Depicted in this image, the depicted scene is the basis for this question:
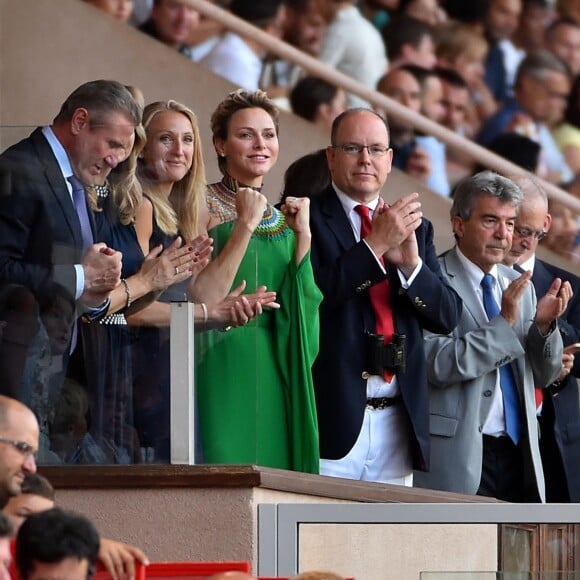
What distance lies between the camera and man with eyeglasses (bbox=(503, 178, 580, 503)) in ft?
22.0

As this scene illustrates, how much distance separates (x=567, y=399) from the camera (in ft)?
22.3

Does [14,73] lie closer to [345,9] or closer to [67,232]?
[345,9]

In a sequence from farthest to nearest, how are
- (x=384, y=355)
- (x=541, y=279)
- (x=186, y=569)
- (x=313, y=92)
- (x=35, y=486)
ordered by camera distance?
1. (x=313, y=92)
2. (x=541, y=279)
3. (x=384, y=355)
4. (x=186, y=569)
5. (x=35, y=486)

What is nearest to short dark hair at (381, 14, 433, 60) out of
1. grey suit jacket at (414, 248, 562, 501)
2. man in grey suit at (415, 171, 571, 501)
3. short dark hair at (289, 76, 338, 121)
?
short dark hair at (289, 76, 338, 121)

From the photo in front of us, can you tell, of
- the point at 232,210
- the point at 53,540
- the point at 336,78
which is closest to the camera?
the point at 53,540

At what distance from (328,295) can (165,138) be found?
29.2 inches

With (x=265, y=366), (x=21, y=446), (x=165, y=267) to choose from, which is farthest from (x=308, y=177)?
(x=21, y=446)

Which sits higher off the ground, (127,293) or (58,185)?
(58,185)

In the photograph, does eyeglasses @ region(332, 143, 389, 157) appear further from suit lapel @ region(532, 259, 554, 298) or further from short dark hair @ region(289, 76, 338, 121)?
short dark hair @ region(289, 76, 338, 121)

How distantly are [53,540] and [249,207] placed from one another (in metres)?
2.28

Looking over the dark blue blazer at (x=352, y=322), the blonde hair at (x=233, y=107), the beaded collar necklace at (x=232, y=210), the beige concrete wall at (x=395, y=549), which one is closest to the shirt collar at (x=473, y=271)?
the dark blue blazer at (x=352, y=322)

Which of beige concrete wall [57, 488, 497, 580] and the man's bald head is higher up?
the man's bald head

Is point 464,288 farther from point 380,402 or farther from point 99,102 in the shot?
point 99,102

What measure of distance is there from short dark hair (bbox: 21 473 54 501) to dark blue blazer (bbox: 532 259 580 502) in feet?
9.71
